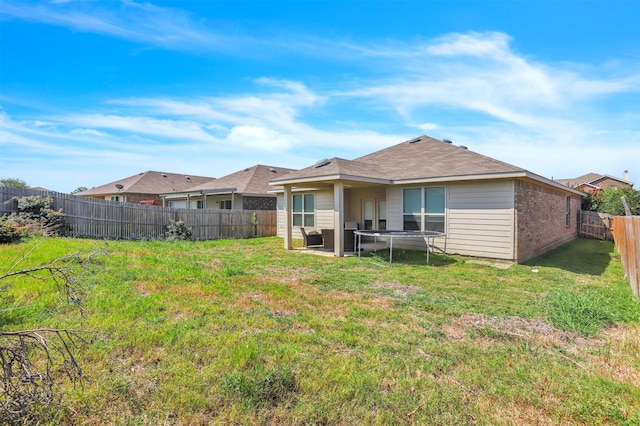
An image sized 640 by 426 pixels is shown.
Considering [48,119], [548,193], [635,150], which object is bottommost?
[548,193]

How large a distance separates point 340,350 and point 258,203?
1884 cm

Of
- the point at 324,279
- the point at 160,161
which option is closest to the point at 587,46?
the point at 324,279

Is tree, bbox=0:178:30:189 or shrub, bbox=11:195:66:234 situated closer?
shrub, bbox=11:195:66:234

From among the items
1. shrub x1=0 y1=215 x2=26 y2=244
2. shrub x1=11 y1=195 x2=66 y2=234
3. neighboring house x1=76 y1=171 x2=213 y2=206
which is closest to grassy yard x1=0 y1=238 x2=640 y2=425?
shrub x1=0 y1=215 x2=26 y2=244

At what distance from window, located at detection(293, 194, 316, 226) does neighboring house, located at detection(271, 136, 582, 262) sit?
1018 mm

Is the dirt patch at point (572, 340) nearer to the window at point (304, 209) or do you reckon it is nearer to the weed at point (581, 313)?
the weed at point (581, 313)

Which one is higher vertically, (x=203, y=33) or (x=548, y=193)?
(x=203, y=33)

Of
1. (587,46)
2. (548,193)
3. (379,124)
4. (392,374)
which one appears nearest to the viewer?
(392,374)

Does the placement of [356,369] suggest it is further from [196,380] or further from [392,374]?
[196,380]

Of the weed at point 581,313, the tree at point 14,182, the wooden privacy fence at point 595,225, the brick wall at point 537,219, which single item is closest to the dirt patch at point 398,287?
the weed at point 581,313

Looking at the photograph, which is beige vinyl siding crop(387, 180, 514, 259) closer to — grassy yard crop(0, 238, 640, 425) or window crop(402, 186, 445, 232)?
window crop(402, 186, 445, 232)

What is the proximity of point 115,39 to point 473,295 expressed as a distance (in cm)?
1144

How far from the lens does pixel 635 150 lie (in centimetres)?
1775

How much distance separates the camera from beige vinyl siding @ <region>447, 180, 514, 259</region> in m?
9.92
